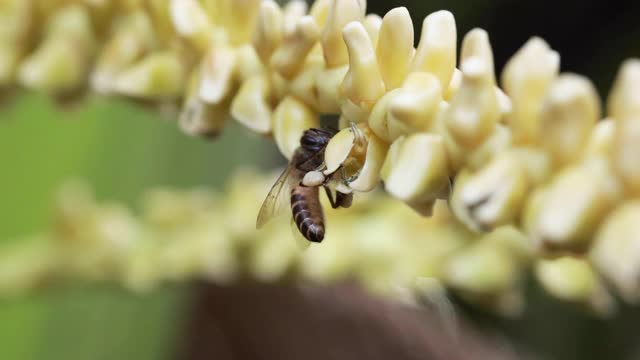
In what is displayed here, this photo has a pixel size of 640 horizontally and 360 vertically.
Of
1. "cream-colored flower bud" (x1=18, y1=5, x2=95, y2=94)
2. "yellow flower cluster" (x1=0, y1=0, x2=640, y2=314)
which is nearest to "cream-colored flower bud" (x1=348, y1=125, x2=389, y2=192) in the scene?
"yellow flower cluster" (x1=0, y1=0, x2=640, y2=314)

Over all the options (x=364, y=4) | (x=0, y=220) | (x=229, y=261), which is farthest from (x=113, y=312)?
(x=364, y=4)

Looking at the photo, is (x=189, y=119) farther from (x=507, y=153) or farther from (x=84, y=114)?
(x=84, y=114)

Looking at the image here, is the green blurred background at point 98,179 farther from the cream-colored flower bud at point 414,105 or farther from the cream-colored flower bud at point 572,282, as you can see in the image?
the cream-colored flower bud at point 414,105

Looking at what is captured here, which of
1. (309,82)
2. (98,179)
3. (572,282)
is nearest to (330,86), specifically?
(309,82)

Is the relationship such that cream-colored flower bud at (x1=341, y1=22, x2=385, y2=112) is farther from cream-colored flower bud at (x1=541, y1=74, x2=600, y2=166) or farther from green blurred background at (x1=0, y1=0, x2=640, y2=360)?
green blurred background at (x1=0, y1=0, x2=640, y2=360)

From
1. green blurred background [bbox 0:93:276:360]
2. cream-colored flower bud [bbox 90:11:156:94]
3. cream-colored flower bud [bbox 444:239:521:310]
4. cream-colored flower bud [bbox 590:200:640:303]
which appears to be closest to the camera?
cream-colored flower bud [bbox 590:200:640:303]

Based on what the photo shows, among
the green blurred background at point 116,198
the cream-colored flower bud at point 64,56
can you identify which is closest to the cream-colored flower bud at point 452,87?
the cream-colored flower bud at point 64,56
